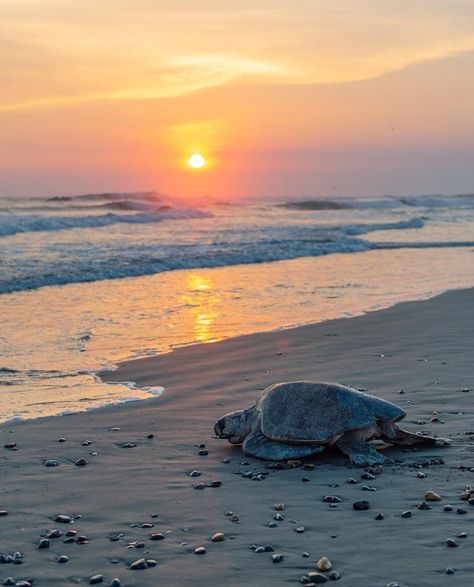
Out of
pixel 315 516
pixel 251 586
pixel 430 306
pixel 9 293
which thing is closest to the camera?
pixel 251 586

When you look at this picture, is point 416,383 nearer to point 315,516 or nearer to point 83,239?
point 315,516

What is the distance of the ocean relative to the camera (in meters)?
9.99

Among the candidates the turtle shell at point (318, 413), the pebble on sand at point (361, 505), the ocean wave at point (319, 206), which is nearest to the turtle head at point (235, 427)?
the turtle shell at point (318, 413)

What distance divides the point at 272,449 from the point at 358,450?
0.62 meters

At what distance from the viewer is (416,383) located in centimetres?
867

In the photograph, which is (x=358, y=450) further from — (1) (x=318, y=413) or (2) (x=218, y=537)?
(2) (x=218, y=537)

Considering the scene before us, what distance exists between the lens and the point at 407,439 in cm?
645

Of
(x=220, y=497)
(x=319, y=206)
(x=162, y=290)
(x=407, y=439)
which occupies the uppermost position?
(x=319, y=206)

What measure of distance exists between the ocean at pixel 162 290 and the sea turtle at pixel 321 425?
7.55ft

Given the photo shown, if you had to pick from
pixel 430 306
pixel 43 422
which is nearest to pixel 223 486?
pixel 43 422

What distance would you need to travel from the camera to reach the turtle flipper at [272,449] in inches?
247

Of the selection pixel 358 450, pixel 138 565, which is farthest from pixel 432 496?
pixel 138 565

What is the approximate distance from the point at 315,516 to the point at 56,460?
7.19ft

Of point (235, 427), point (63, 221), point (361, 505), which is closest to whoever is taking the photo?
point (361, 505)
